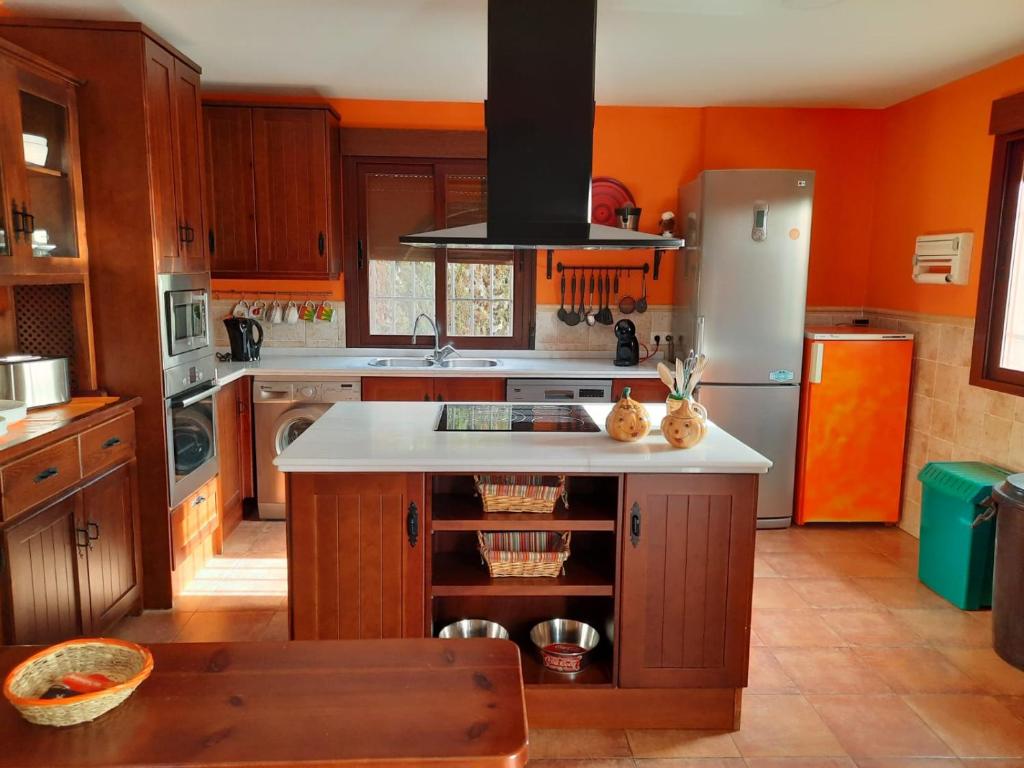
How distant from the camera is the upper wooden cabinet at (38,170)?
7.89 feet

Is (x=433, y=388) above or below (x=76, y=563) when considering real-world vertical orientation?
above

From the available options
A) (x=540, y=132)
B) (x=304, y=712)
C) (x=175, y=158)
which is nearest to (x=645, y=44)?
(x=540, y=132)

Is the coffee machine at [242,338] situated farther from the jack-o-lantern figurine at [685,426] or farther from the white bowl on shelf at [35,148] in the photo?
the jack-o-lantern figurine at [685,426]

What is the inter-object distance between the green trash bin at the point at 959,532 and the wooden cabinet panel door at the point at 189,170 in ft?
11.7

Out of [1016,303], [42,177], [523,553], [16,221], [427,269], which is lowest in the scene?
[523,553]

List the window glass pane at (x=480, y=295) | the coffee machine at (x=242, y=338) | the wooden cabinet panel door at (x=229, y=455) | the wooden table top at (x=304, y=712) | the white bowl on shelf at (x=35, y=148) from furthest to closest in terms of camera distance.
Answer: the window glass pane at (x=480, y=295), the coffee machine at (x=242, y=338), the wooden cabinet panel door at (x=229, y=455), the white bowl on shelf at (x=35, y=148), the wooden table top at (x=304, y=712)

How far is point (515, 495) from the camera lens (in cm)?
234

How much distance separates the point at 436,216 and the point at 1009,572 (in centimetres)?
351

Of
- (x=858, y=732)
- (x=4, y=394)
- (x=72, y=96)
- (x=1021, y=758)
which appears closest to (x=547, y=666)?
(x=858, y=732)

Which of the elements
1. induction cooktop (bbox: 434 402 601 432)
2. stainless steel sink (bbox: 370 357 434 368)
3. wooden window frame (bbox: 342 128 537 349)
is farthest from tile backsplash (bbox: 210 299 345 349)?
induction cooktop (bbox: 434 402 601 432)

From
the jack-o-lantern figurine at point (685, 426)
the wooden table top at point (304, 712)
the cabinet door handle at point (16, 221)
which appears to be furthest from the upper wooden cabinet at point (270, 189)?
the wooden table top at point (304, 712)

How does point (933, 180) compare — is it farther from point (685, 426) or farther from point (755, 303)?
point (685, 426)

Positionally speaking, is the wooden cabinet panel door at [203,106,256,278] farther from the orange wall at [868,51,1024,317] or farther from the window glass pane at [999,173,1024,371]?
the window glass pane at [999,173,1024,371]

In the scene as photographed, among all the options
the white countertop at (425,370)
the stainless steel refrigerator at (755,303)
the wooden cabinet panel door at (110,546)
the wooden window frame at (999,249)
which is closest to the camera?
the wooden cabinet panel door at (110,546)
